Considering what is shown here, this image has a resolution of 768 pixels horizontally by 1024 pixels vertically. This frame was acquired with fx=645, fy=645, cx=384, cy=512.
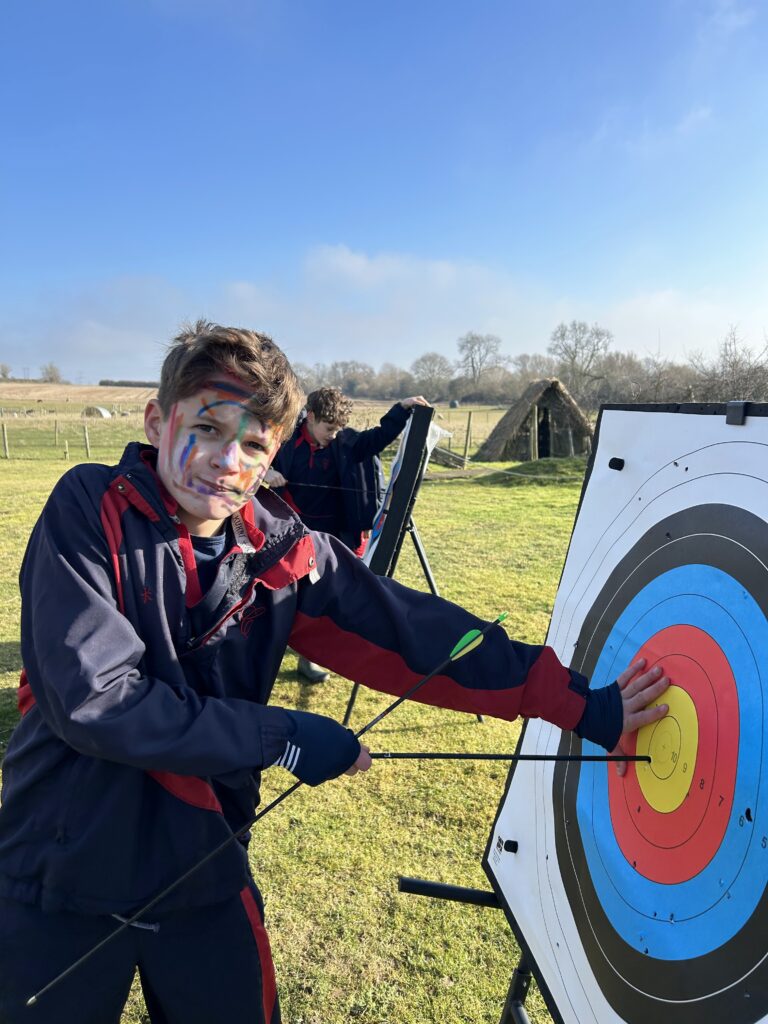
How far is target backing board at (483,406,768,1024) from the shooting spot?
3.27 ft

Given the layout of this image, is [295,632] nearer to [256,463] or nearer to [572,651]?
[256,463]

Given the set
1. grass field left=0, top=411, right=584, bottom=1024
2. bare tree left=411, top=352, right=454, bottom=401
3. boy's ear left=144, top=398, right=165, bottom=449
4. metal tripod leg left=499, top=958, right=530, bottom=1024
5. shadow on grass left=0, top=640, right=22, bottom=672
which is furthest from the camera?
bare tree left=411, top=352, right=454, bottom=401

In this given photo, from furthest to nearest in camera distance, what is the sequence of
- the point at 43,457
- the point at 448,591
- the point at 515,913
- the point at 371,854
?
the point at 43,457 → the point at 448,591 → the point at 371,854 → the point at 515,913

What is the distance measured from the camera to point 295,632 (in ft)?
5.03

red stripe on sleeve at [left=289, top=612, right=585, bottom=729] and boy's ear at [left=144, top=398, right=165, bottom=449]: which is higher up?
boy's ear at [left=144, top=398, right=165, bottom=449]

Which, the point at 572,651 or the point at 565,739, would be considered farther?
the point at 572,651

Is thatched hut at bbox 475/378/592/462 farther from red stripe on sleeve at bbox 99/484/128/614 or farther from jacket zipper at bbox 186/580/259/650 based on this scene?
red stripe on sleeve at bbox 99/484/128/614

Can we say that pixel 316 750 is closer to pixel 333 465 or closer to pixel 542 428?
pixel 333 465

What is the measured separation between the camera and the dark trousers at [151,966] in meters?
1.18

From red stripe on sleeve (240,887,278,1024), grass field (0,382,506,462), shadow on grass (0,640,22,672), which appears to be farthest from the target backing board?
grass field (0,382,506,462)

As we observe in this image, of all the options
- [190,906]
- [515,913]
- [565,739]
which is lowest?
[515,913]

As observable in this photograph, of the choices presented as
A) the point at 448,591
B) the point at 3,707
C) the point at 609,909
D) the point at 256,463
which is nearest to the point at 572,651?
the point at 609,909

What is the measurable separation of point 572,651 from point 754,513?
2.54ft

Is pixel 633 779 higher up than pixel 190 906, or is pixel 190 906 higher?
pixel 633 779
